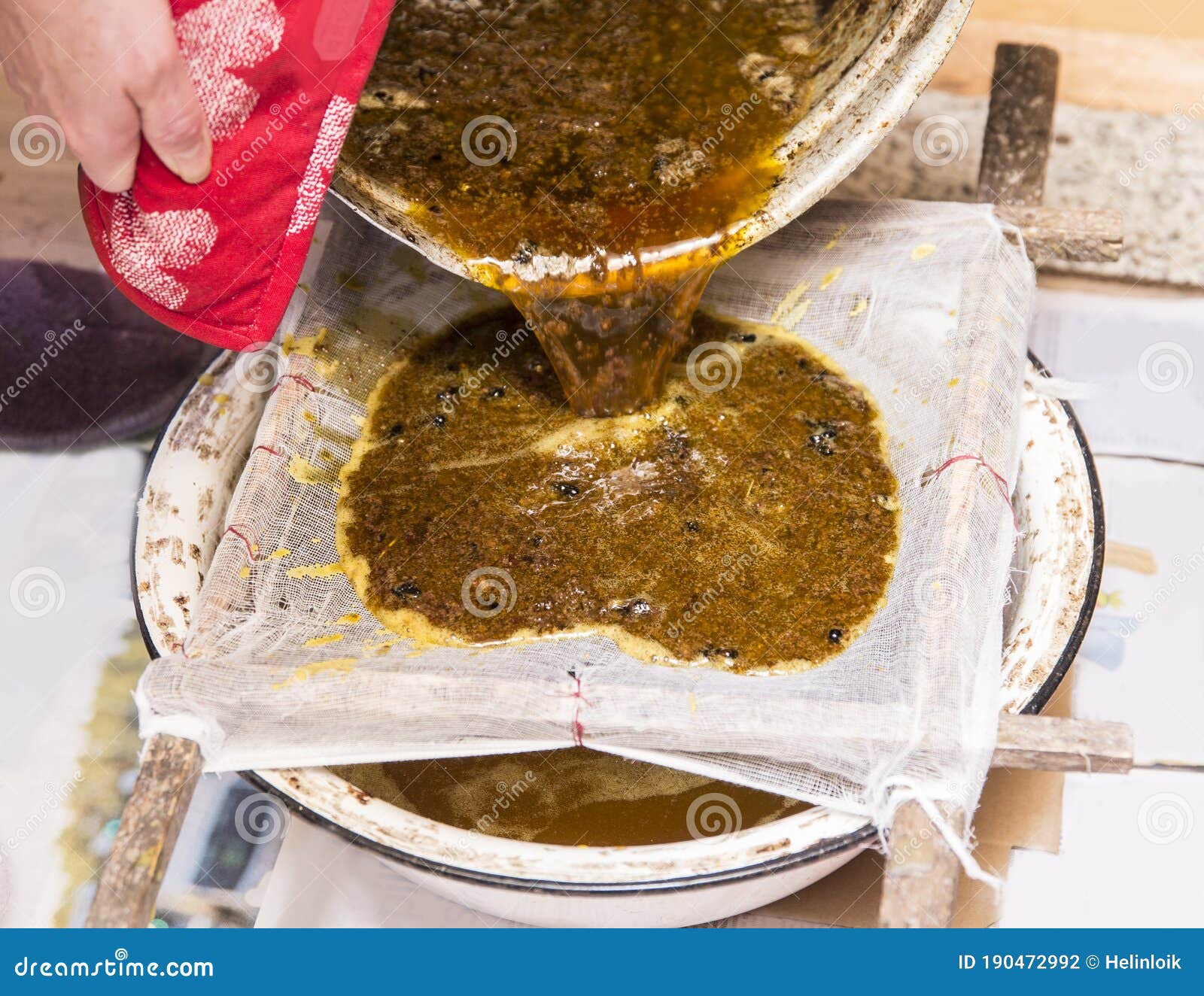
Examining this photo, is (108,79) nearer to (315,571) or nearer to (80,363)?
(315,571)

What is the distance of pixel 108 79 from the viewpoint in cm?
114

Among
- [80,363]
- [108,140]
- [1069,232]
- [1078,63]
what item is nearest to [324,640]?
[108,140]

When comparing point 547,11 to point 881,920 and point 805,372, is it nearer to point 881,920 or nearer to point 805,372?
point 805,372

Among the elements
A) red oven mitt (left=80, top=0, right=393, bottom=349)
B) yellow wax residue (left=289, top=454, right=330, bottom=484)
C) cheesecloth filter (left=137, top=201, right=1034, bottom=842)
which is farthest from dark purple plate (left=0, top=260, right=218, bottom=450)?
red oven mitt (left=80, top=0, right=393, bottom=349)

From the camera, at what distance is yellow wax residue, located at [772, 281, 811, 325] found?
1.91m

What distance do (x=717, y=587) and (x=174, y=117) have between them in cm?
88

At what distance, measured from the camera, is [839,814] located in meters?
1.36

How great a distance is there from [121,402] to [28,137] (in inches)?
27.7

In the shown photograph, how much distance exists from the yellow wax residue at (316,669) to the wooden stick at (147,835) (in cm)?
12

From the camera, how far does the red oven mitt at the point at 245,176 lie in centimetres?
120

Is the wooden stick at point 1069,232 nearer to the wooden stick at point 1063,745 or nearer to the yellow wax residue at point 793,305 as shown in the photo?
the yellow wax residue at point 793,305

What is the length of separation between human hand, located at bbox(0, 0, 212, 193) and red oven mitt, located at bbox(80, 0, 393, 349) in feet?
0.09

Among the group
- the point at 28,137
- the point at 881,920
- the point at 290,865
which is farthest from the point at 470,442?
the point at 28,137

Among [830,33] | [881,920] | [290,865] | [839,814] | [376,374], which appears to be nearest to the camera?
[881,920]
